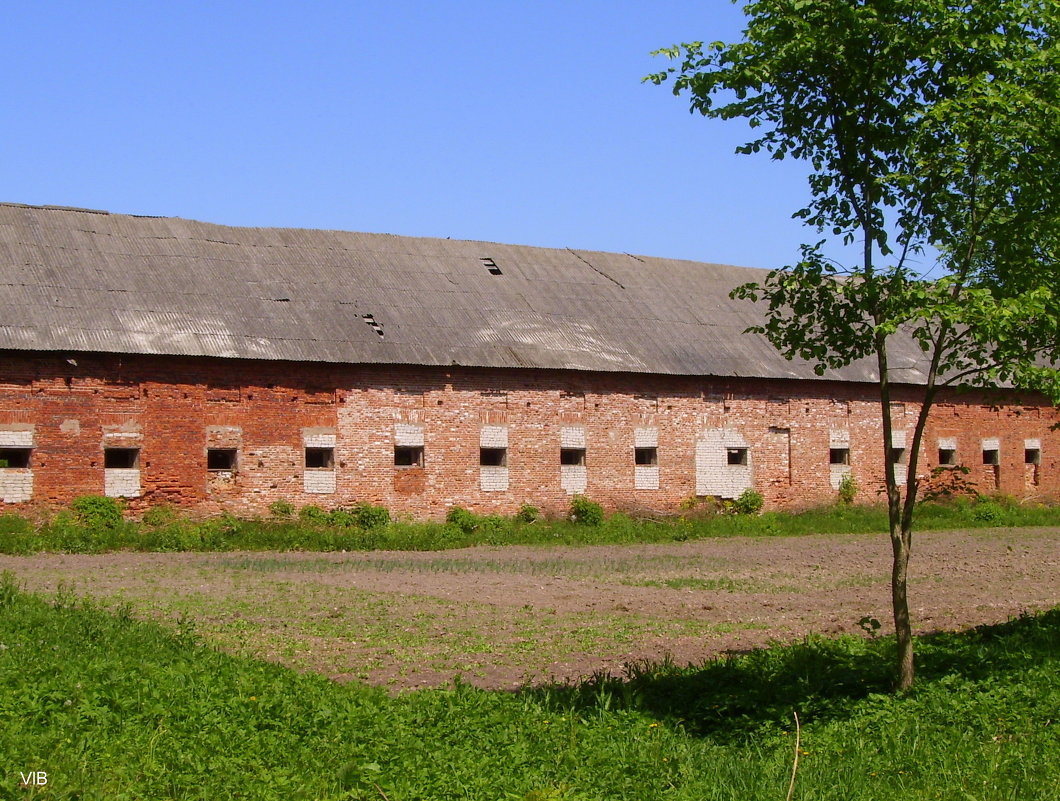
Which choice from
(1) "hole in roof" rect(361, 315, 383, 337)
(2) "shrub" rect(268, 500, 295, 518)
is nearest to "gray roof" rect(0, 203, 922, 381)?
(1) "hole in roof" rect(361, 315, 383, 337)

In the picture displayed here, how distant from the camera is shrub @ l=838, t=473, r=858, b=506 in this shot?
26.8 m

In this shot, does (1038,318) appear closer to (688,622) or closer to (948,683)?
(948,683)

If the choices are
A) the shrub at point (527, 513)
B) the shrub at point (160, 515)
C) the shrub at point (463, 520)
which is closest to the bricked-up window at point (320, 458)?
the shrub at point (463, 520)

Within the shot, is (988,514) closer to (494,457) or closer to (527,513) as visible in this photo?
(527,513)

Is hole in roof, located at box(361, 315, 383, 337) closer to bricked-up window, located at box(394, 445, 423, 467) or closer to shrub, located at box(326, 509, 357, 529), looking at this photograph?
bricked-up window, located at box(394, 445, 423, 467)

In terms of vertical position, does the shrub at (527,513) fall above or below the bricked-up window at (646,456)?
below

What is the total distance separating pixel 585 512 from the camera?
23.1 meters

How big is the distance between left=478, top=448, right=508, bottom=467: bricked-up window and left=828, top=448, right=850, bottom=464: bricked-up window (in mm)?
8395

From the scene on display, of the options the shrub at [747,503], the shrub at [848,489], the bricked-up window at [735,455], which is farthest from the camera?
the shrub at [848,489]

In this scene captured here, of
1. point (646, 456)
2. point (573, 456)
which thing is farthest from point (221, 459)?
point (646, 456)

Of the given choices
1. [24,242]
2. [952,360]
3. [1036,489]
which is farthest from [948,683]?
[1036,489]

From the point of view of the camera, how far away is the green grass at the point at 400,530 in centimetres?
1841

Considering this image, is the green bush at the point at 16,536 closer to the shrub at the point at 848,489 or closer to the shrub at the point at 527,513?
the shrub at the point at 527,513

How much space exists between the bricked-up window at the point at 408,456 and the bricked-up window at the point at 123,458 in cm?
477
